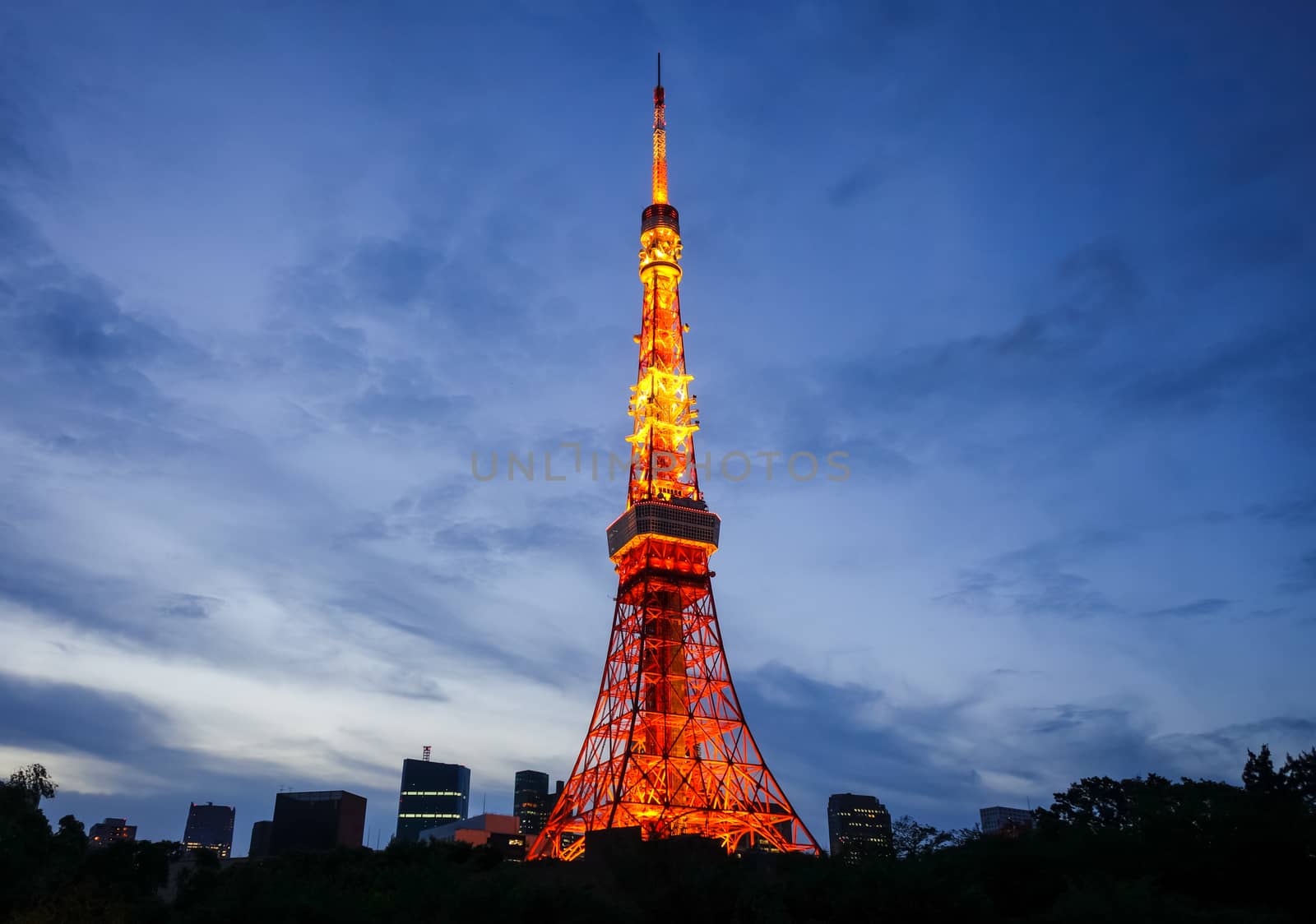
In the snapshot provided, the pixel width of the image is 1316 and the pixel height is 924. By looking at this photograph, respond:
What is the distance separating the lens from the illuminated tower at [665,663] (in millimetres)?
56688

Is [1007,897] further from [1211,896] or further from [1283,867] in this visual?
[1283,867]

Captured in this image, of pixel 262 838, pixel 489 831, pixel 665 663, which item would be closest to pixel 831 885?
pixel 665 663

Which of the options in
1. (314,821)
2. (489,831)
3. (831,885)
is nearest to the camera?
(831,885)

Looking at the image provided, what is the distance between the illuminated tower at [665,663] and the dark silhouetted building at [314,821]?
84.9 m

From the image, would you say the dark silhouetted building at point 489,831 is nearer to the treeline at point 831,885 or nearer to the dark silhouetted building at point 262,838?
the dark silhouetted building at point 262,838

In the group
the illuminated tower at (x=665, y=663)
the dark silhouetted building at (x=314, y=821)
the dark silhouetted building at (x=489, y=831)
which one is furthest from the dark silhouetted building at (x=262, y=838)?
the illuminated tower at (x=665, y=663)

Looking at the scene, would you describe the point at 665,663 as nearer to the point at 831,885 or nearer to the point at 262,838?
the point at 831,885

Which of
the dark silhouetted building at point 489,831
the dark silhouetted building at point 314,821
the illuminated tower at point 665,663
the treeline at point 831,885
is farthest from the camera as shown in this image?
the dark silhouetted building at point 314,821

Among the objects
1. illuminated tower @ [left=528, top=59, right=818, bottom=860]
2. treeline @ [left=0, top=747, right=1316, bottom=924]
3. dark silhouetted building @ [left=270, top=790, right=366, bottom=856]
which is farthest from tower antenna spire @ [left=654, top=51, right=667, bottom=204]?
dark silhouetted building @ [left=270, top=790, right=366, bottom=856]

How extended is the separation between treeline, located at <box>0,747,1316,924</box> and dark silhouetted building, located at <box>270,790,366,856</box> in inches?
3683

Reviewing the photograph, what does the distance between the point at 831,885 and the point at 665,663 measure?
34.6 metres

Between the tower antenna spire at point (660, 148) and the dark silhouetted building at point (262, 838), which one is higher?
the tower antenna spire at point (660, 148)

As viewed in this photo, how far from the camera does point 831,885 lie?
93.2ft

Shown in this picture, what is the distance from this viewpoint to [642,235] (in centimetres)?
7538
